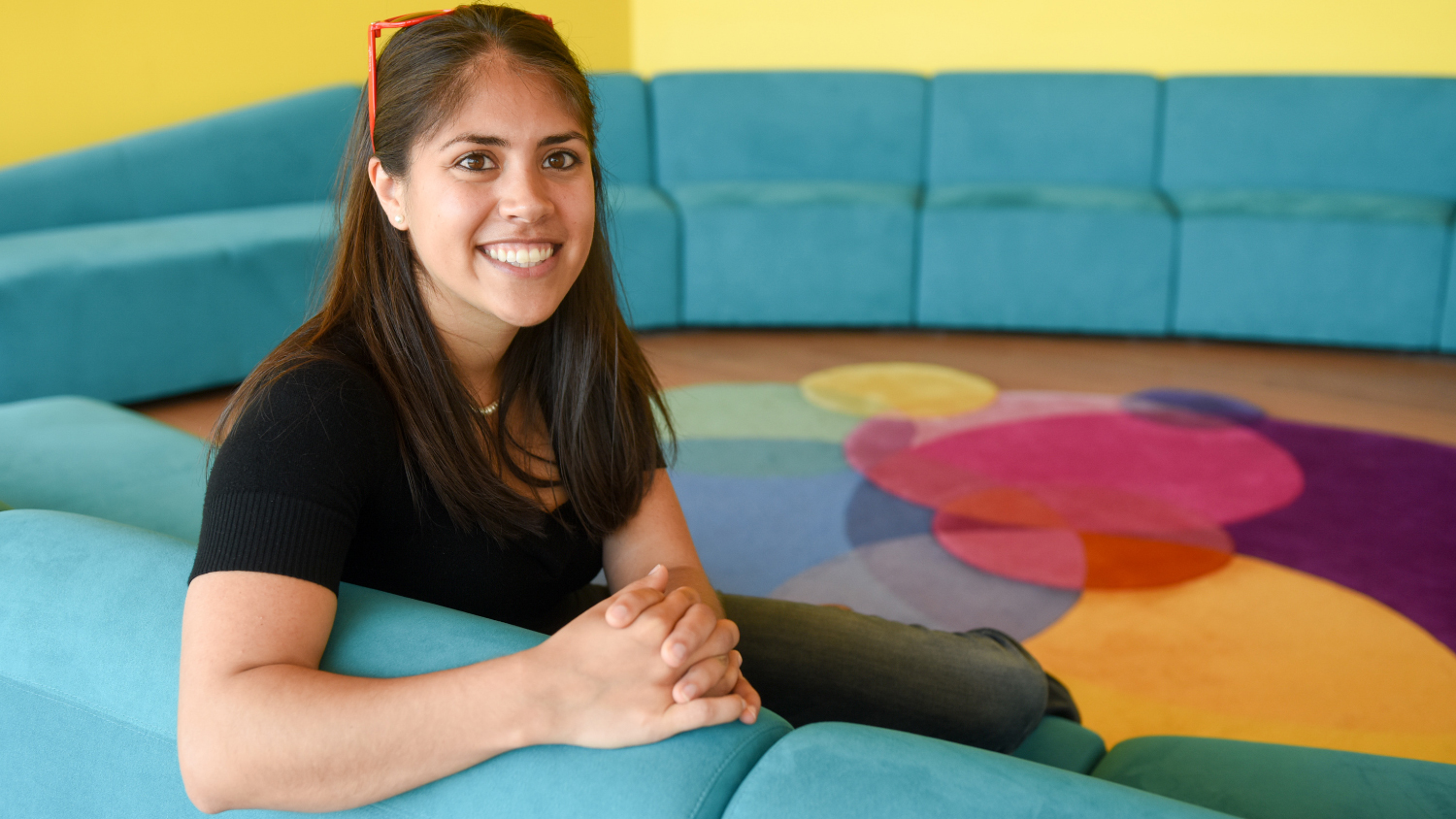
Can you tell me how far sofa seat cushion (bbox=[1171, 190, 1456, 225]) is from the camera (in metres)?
3.97

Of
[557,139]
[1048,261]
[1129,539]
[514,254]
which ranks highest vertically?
[557,139]

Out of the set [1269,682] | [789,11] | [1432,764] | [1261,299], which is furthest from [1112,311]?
[1432,764]

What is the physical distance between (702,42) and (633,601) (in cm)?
472

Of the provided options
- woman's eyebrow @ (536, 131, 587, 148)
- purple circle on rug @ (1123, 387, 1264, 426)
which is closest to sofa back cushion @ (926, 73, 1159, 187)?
purple circle on rug @ (1123, 387, 1264, 426)

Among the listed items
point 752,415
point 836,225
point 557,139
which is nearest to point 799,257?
point 836,225

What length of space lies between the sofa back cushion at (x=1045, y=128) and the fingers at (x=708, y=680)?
3978 millimetres

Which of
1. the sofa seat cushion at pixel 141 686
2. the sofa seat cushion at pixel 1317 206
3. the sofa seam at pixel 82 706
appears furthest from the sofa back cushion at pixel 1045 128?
the sofa seam at pixel 82 706

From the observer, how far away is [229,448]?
937 mm

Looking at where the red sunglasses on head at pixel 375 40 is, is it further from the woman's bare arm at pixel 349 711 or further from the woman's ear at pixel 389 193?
the woman's bare arm at pixel 349 711

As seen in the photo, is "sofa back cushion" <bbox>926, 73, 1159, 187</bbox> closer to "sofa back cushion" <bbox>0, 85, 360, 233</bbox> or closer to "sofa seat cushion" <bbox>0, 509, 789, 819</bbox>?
"sofa back cushion" <bbox>0, 85, 360, 233</bbox>

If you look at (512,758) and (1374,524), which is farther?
(1374,524)

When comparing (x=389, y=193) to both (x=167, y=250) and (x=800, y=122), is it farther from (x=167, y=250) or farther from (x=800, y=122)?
(x=800, y=122)

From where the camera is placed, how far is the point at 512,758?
0.83 m

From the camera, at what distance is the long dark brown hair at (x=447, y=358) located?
3.55ft
